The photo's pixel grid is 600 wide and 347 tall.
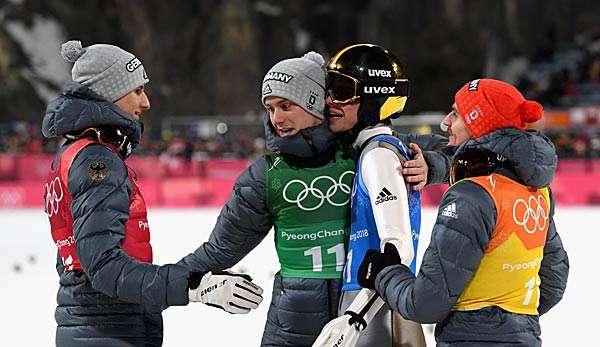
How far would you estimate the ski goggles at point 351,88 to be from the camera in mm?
3201

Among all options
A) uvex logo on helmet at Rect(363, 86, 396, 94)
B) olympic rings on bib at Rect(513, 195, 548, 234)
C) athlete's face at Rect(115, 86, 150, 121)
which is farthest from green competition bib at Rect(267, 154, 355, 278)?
olympic rings on bib at Rect(513, 195, 548, 234)

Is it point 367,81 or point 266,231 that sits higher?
point 367,81

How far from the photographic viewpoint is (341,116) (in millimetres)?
3264

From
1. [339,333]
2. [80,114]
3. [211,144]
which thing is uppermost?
[211,144]

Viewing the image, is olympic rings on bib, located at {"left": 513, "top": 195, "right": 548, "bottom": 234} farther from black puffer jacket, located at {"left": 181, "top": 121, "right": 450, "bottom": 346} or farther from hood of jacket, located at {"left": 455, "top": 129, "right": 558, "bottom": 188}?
black puffer jacket, located at {"left": 181, "top": 121, "right": 450, "bottom": 346}

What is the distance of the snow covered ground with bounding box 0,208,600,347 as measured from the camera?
231 inches

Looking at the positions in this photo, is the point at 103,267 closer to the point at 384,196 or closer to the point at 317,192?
the point at 317,192

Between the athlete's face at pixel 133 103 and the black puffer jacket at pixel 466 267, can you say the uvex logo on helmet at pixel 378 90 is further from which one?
the athlete's face at pixel 133 103

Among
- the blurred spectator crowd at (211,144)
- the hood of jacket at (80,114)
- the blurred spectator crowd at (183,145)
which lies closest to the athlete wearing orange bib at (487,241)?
the hood of jacket at (80,114)

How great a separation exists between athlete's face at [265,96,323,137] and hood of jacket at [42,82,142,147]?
0.50m

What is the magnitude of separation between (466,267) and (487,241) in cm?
9

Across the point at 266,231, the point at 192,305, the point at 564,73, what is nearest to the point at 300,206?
the point at 266,231

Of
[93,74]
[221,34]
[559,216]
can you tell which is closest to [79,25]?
[221,34]

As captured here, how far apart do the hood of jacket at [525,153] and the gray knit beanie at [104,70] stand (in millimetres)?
1177
